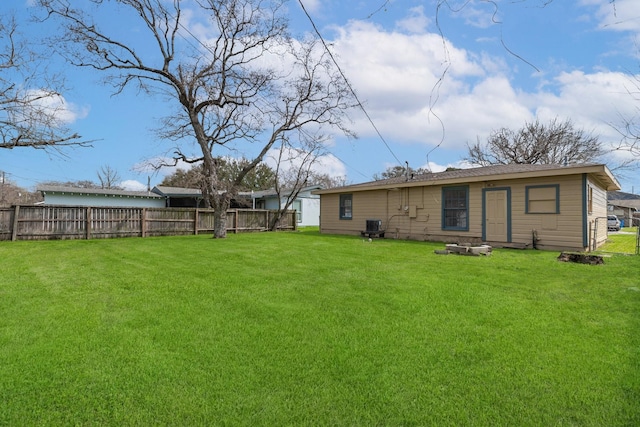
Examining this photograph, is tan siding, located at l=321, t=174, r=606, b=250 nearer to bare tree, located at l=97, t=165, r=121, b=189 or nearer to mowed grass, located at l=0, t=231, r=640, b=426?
mowed grass, located at l=0, t=231, r=640, b=426

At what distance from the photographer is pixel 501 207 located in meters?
10.8

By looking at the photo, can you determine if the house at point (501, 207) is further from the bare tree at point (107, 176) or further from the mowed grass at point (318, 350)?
the bare tree at point (107, 176)

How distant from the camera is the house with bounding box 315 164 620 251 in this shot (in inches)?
371

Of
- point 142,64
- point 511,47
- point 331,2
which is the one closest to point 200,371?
point 511,47

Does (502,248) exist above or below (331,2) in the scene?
below

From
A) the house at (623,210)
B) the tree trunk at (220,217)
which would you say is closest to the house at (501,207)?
the tree trunk at (220,217)

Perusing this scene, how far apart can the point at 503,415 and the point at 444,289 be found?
9.60 ft

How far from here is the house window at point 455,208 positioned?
1168cm

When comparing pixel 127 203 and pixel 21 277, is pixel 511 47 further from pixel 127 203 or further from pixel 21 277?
pixel 127 203

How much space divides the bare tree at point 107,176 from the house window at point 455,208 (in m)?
41.7

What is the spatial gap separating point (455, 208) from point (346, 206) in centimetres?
538

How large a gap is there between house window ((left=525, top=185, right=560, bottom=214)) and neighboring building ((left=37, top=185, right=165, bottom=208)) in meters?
23.5

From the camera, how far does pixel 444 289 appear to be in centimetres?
484

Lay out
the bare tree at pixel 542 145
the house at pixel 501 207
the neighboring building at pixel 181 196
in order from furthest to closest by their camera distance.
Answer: the neighboring building at pixel 181 196 < the bare tree at pixel 542 145 < the house at pixel 501 207
